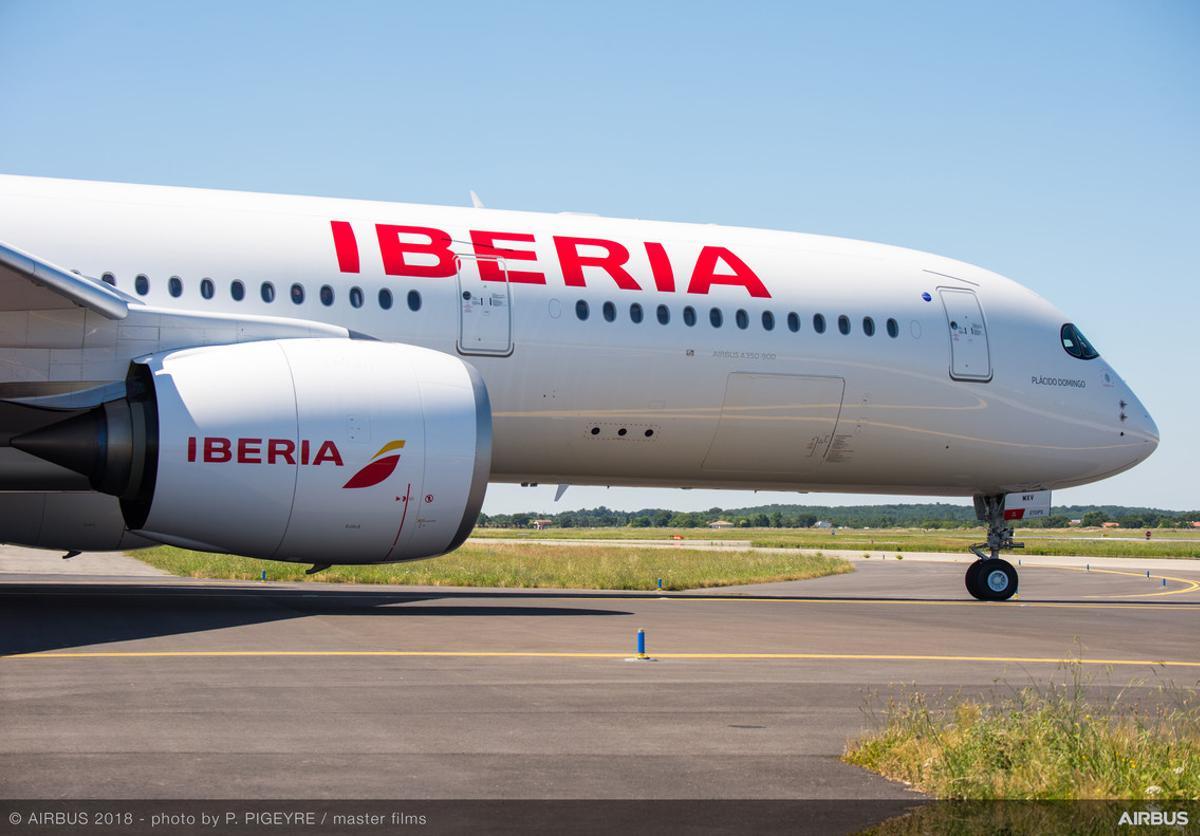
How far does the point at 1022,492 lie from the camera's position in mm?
22344

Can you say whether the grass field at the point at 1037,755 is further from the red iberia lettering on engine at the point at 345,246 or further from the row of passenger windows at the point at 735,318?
the red iberia lettering on engine at the point at 345,246

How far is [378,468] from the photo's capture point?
14.9 metres

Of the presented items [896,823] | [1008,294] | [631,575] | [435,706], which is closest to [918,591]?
[631,575]

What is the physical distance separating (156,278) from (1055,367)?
47.0ft

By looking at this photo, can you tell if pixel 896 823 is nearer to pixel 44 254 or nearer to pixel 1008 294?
pixel 44 254

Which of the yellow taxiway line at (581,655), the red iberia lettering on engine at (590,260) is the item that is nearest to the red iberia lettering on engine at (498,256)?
the red iberia lettering on engine at (590,260)

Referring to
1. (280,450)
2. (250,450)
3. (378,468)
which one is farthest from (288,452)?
(378,468)

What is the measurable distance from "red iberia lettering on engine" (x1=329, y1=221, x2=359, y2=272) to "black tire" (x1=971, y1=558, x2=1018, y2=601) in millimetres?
11660

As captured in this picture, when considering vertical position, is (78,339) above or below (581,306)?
below

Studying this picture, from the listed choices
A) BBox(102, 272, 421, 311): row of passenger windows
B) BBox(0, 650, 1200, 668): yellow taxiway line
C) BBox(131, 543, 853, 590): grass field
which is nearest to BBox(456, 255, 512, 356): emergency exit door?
BBox(102, 272, 421, 311): row of passenger windows

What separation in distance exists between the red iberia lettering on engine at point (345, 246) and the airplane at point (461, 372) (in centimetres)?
3

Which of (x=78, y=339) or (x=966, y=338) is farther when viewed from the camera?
(x=966, y=338)

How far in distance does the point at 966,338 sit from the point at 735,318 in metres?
4.22

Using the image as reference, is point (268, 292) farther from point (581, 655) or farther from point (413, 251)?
point (581, 655)
